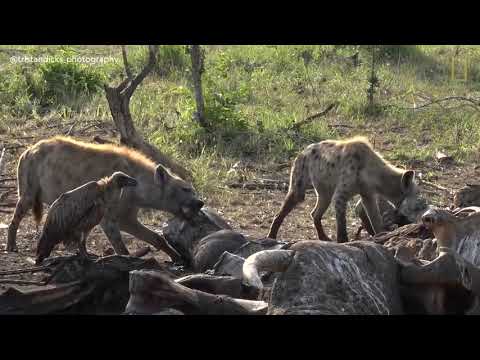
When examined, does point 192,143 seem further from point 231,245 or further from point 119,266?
point 119,266

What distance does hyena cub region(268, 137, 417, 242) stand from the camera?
8602 millimetres

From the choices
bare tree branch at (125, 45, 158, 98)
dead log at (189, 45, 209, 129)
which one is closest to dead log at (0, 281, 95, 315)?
bare tree branch at (125, 45, 158, 98)

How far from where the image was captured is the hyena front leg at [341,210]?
28.2 ft

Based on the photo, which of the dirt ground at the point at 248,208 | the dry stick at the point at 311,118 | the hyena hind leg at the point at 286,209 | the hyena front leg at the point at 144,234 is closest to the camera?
the hyena front leg at the point at 144,234

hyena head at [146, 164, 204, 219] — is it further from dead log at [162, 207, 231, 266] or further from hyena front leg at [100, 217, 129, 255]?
hyena front leg at [100, 217, 129, 255]

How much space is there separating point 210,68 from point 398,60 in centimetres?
Answer: 292

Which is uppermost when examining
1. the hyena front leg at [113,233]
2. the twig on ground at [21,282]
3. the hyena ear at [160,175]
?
the hyena ear at [160,175]

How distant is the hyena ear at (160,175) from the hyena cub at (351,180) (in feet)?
3.84

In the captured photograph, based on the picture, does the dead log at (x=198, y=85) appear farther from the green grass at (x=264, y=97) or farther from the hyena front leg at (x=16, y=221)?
the hyena front leg at (x=16, y=221)

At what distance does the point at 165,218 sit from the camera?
369 inches

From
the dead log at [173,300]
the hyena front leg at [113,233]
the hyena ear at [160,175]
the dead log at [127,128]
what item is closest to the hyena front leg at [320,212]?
the hyena ear at [160,175]

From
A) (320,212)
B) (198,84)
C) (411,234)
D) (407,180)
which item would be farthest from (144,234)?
(198,84)

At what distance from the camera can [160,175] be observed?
827 centimetres
